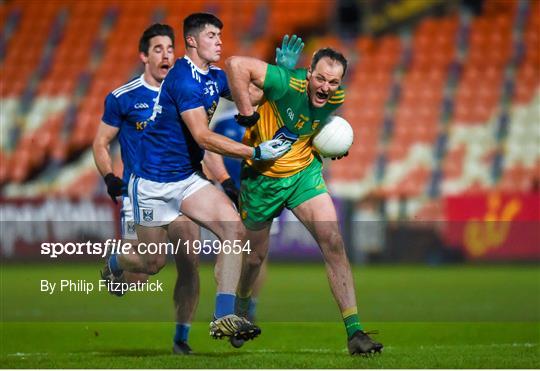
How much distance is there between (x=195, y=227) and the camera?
28.6ft

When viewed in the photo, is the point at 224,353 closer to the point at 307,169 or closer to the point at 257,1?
the point at 307,169

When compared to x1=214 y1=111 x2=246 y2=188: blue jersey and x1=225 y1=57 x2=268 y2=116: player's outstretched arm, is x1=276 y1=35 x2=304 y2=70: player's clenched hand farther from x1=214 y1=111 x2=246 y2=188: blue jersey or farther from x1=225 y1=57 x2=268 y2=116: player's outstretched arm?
x1=214 y1=111 x2=246 y2=188: blue jersey

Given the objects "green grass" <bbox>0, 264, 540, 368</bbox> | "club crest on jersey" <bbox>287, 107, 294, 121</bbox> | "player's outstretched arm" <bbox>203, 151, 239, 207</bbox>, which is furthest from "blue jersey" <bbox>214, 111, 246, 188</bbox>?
"club crest on jersey" <bbox>287, 107, 294, 121</bbox>

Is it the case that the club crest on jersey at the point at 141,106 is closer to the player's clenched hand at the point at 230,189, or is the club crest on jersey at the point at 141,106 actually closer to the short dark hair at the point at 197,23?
the player's clenched hand at the point at 230,189

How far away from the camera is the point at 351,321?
7.89m

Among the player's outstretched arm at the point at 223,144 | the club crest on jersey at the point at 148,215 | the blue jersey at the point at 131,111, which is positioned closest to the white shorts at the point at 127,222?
the blue jersey at the point at 131,111

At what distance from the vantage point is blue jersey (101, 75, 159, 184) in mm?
9281

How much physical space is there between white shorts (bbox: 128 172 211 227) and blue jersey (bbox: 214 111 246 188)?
5.91 feet

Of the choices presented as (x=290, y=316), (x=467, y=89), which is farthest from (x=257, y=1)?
(x=290, y=316)

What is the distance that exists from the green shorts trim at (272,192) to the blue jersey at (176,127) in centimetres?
42

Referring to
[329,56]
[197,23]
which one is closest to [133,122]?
[197,23]

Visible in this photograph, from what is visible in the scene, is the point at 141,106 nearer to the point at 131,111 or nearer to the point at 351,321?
the point at 131,111

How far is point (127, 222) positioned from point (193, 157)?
1104 mm

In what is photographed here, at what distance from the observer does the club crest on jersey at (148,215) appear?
8633 millimetres
